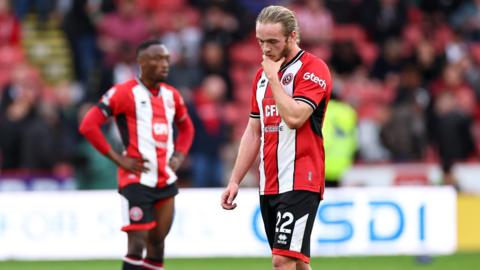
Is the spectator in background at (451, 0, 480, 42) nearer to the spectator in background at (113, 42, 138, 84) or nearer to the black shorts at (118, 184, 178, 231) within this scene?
the spectator in background at (113, 42, 138, 84)

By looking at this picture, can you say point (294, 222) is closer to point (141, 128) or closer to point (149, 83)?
point (141, 128)

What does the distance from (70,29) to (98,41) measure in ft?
1.55

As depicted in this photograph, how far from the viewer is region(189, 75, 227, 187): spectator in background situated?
52.3ft

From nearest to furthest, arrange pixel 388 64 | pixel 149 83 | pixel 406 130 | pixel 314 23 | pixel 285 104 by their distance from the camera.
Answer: pixel 285 104 → pixel 149 83 → pixel 406 130 → pixel 388 64 → pixel 314 23

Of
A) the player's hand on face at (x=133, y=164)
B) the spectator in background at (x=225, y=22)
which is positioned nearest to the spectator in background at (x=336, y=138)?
the player's hand on face at (x=133, y=164)

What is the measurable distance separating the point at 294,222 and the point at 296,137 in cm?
51

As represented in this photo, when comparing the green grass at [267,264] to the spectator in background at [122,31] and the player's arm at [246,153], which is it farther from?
the spectator in background at [122,31]

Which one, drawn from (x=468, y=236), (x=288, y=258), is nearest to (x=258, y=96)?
(x=288, y=258)

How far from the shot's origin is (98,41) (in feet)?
59.6

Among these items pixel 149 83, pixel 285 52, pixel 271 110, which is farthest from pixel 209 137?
pixel 285 52

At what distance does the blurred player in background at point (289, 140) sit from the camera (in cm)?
683

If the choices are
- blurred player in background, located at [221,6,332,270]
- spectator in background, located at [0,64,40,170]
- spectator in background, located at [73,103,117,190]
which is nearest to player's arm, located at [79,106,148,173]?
blurred player in background, located at [221,6,332,270]

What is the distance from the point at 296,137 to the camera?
7000mm

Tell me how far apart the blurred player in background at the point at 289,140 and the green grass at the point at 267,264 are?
4978 millimetres
